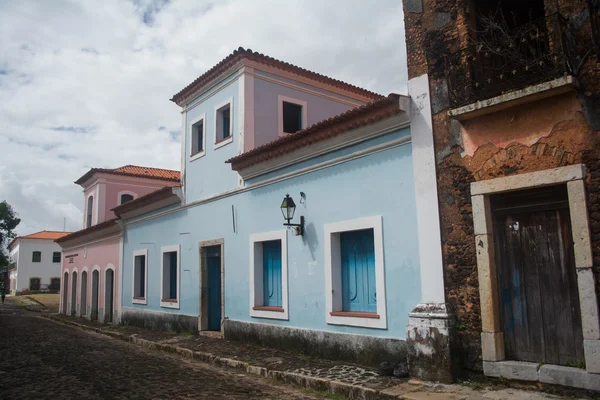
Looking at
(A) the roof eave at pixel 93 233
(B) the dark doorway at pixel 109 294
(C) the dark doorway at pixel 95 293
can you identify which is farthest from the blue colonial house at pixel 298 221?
(C) the dark doorway at pixel 95 293

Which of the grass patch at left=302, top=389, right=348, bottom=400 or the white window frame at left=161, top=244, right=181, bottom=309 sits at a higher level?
the white window frame at left=161, top=244, right=181, bottom=309

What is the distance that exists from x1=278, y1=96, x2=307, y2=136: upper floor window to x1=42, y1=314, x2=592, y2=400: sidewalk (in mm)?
5755

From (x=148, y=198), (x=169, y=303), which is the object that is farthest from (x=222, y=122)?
(x=169, y=303)

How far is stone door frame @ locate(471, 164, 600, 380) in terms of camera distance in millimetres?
5242

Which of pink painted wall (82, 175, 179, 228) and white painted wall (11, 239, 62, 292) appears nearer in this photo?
pink painted wall (82, 175, 179, 228)

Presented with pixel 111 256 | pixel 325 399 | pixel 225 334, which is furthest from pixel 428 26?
pixel 111 256

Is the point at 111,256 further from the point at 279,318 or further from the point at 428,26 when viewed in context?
the point at 428,26

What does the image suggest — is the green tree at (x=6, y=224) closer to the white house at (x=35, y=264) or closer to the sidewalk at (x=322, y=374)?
the white house at (x=35, y=264)

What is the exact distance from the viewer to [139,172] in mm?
24641

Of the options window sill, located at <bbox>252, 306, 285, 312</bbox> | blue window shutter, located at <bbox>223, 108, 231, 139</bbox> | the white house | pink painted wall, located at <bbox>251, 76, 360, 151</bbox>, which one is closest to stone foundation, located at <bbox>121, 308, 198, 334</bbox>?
window sill, located at <bbox>252, 306, 285, 312</bbox>

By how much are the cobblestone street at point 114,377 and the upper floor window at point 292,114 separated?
6.45 metres

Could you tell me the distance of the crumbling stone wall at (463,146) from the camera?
542 centimetres

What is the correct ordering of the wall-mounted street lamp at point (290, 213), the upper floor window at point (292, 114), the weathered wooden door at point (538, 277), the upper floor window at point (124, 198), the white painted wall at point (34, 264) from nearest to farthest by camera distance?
the weathered wooden door at point (538, 277) < the wall-mounted street lamp at point (290, 213) < the upper floor window at point (292, 114) < the upper floor window at point (124, 198) < the white painted wall at point (34, 264)

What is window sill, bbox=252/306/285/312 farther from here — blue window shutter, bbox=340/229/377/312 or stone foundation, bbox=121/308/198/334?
stone foundation, bbox=121/308/198/334
